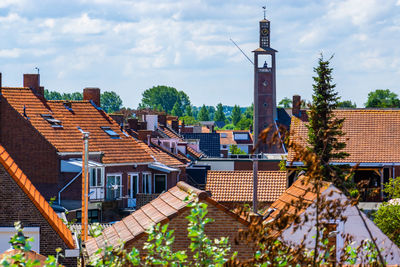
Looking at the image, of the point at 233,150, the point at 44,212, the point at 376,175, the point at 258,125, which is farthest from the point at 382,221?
the point at 233,150

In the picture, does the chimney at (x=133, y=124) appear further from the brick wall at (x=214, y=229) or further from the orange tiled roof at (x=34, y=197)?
the brick wall at (x=214, y=229)

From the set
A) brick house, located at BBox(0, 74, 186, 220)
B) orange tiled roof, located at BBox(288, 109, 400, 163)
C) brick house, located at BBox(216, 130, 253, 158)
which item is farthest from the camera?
brick house, located at BBox(216, 130, 253, 158)

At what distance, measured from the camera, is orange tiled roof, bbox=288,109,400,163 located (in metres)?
→ 52.6

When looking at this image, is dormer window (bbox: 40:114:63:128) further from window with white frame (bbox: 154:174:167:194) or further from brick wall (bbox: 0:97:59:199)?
window with white frame (bbox: 154:174:167:194)

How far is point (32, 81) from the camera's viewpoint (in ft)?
147

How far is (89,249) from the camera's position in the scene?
16328mm

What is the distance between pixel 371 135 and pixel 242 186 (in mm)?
18048

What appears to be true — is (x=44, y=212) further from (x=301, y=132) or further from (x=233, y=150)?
(x=233, y=150)

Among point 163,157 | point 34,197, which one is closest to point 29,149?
point 163,157

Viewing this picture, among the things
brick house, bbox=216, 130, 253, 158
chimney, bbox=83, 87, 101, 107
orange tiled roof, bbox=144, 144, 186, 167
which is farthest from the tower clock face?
chimney, bbox=83, 87, 101, 107

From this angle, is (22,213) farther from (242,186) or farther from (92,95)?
(92,95)

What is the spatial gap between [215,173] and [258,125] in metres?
56.0

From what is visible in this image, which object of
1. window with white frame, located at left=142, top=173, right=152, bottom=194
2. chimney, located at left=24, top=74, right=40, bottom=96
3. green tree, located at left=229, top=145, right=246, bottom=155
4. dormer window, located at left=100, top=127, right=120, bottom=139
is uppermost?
chimney, located at left=24, top=74, right=40, bottom=96

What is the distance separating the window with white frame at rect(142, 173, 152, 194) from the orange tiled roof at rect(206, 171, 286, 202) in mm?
8411
